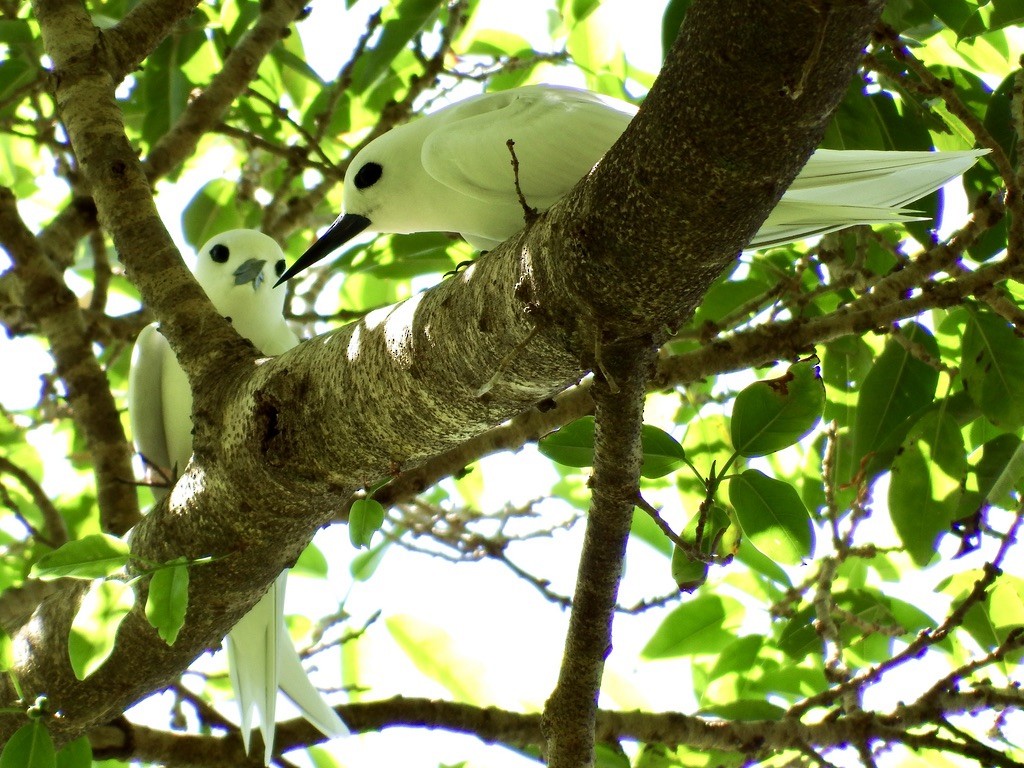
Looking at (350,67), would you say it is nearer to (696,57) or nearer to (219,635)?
(219,635)

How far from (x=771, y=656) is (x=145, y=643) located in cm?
161

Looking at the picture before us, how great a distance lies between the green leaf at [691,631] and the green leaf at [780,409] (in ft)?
2.97

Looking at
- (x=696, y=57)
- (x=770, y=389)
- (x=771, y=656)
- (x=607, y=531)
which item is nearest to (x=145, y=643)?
(x=607, y=531)

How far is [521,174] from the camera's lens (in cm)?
186

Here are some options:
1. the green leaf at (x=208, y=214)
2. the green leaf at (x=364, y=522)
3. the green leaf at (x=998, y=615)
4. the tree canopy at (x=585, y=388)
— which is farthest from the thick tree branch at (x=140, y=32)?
the green leaf at (x=998, y=615)

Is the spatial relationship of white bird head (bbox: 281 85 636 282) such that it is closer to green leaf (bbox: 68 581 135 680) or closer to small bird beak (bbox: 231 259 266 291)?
small bird beak (bbox: 231 259 266 291)

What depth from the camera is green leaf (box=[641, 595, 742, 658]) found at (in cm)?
237

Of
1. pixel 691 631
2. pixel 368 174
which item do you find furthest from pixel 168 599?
pixel 691 631

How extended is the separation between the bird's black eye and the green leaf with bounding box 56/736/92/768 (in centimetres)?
134

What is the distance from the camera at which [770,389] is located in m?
1.58

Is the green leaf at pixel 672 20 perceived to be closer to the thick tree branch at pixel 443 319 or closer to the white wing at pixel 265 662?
the thick tree branch at pixel 443 319

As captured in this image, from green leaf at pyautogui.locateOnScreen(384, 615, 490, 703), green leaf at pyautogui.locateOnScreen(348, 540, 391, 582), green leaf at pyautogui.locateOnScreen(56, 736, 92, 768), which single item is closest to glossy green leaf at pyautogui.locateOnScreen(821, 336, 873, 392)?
green leaf at pyautogui.locateOnScreen(384, 615, 490, 703)

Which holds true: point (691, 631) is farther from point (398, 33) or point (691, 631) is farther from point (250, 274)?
point (398, 33)

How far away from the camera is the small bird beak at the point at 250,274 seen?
104 inches
